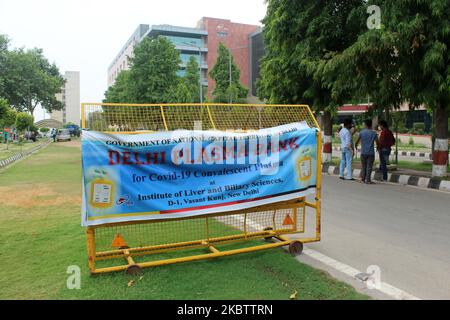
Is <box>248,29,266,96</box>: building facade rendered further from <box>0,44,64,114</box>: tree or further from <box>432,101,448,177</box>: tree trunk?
<box>432,101,448,177</box>: tree trunk

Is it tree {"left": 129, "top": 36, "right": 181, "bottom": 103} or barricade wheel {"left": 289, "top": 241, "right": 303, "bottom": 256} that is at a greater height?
tree {"left": 129, "top": 36, "right": 181, "bottom": 103}

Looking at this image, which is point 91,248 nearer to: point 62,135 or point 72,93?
point 62,135

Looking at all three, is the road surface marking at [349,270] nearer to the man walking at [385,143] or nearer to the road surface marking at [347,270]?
the road surface marking at [347,270]

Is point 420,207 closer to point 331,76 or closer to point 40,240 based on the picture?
point 331,76

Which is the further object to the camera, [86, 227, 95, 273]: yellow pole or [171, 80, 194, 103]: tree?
[171, 80, 194, 103]: tree

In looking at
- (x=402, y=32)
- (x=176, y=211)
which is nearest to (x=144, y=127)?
(x=176, y=211)

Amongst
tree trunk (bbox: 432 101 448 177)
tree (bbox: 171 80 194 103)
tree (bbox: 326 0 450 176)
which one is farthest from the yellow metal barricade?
tree (bbox: 171 80 194 103)

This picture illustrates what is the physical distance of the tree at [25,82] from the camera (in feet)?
165

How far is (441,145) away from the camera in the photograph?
35.0 feet

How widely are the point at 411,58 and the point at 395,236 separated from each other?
5539mm

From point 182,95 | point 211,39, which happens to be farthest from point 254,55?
point 182,95

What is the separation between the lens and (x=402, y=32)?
348 inches

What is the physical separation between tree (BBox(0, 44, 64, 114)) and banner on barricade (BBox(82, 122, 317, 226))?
5135 centimetres

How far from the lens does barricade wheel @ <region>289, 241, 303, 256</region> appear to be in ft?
15.7
